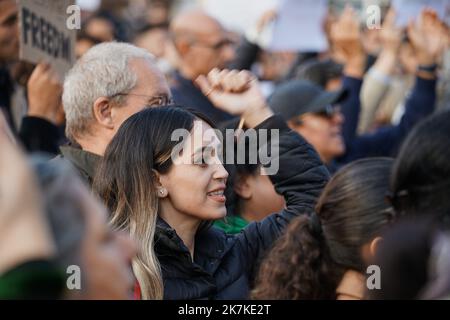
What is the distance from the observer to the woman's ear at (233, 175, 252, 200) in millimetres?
4263

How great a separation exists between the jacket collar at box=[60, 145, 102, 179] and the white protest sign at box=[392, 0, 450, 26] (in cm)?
329

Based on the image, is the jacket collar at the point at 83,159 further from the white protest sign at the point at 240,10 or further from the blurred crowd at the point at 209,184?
the white protest sign at the point at 240,10

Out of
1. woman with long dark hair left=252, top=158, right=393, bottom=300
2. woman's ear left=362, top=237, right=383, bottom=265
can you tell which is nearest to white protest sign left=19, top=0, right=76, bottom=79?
woman with long dark hair left=252, top=158, right=393, bottom=300

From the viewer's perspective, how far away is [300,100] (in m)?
5.45

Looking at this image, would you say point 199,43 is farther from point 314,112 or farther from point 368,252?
point 368,252

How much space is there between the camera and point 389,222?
7.92ft

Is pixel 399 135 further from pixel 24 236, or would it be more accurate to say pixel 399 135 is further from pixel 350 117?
pixel 24 236

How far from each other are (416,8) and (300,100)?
63.8 inches

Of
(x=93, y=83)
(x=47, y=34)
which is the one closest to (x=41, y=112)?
(x=47, y=34)

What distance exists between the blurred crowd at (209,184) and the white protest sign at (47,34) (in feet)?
0.31
